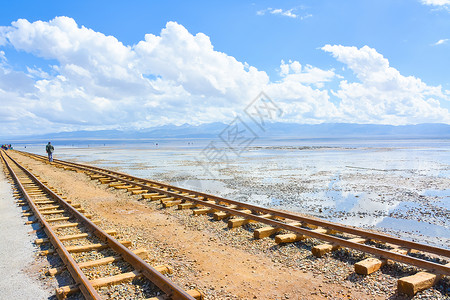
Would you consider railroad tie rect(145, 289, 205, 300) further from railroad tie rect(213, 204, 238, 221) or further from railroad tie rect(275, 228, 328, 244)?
railroad tie rect(213, 204, 238, 221)

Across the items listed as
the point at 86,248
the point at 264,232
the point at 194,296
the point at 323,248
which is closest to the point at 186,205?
the point at 264,232

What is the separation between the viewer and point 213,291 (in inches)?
191

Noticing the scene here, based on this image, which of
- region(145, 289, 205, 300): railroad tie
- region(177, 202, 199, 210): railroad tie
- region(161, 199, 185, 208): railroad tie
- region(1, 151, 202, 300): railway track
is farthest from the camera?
region(161, 199, 185, 208): railroad tie

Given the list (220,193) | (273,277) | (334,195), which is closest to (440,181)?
(334,195)

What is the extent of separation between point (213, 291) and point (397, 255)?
335 cm

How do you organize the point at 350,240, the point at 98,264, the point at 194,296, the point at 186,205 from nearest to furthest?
the point at 194,296 < the point at 98,264 < the point at 350,240 < the point at 186,205

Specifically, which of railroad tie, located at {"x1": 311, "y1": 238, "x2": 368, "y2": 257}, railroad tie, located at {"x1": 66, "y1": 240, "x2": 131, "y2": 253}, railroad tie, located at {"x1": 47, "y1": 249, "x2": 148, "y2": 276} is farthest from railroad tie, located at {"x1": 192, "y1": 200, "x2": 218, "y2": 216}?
railroad tie, located at {"x1": 311, "y1": 238, "x2": 368, "y2": 257}

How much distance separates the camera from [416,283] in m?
4.52

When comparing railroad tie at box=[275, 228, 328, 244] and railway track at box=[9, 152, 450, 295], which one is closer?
railway track at box=[9, 152, 450, 295]

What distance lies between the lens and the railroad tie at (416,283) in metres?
4.51

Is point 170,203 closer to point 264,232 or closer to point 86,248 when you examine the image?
point 264,232

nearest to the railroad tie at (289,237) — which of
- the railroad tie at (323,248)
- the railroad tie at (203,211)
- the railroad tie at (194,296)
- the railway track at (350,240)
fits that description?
the railway track at (350,240)

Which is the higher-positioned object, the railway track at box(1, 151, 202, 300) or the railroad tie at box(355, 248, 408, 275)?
the railway track at box(1, 151, 202, 300)

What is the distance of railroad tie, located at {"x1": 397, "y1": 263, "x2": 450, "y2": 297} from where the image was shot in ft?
14.8
